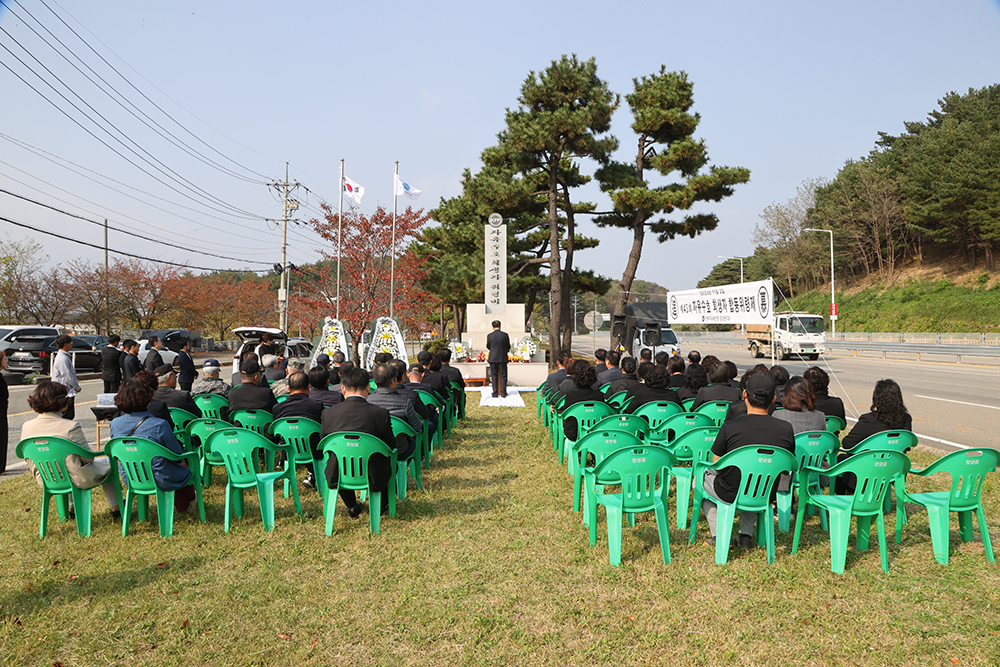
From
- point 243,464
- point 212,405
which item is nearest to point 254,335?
point 212,405

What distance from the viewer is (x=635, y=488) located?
4.57 meters

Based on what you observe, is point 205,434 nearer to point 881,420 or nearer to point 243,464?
point 243,464

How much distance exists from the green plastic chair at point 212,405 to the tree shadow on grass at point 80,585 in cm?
316

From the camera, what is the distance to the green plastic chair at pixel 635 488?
449cm

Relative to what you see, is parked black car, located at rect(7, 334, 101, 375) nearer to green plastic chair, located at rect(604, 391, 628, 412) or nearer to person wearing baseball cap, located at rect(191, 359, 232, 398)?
person wearing baseball cap, located at rect(191, 359, 232, 398)

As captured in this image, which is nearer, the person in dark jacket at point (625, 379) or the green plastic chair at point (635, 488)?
the green plastic chair at point (635, 488)

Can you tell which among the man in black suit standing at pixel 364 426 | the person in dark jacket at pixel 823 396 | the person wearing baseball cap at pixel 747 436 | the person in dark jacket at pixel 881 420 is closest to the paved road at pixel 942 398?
the person in dark jacket at pixel 823 396

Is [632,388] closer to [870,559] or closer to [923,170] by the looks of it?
[870,559]

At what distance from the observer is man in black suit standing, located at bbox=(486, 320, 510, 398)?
14555mm

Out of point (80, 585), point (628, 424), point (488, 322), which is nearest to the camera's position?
point (80, 585)

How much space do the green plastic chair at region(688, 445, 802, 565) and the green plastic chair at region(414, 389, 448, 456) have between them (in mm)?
3947

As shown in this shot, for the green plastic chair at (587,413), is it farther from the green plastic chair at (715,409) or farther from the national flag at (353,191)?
the national flag at (353,191)

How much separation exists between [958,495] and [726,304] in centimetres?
928

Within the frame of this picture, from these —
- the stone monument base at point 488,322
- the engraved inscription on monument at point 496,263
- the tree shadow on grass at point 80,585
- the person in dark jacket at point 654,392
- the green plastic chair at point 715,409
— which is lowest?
the tree shadow on grass at point 80,585
